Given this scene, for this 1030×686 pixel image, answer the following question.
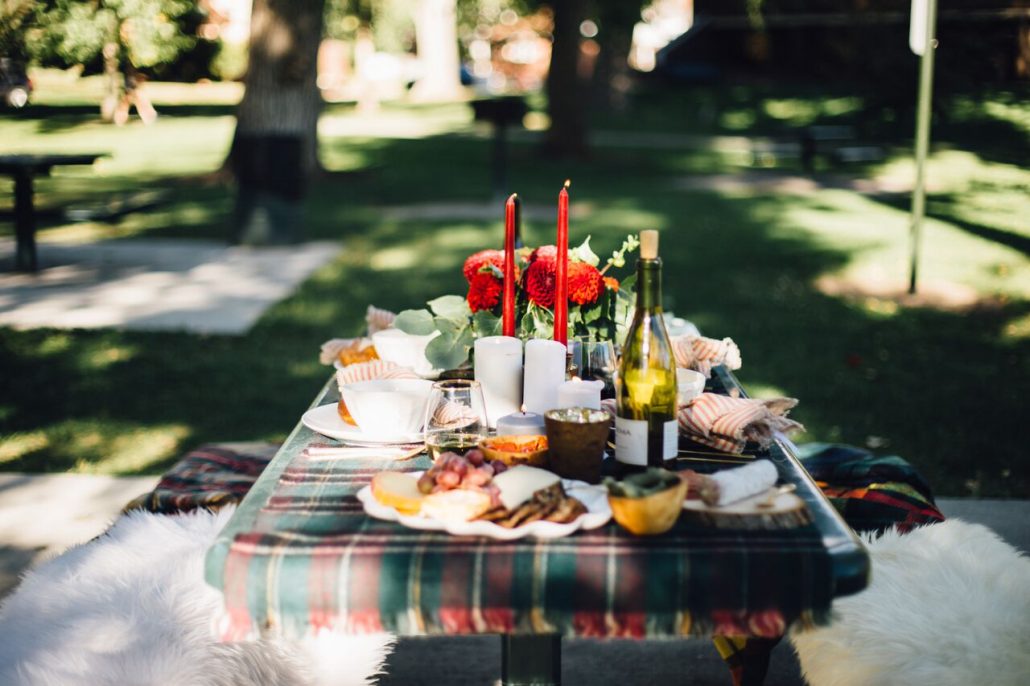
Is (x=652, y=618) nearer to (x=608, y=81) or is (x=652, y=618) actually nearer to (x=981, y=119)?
(x=981, y=119)

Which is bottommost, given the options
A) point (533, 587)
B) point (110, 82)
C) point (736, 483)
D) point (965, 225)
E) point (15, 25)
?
point (965, 225)

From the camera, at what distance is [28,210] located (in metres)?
7.90

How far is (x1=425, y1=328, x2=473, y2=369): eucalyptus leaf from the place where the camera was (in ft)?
9.27

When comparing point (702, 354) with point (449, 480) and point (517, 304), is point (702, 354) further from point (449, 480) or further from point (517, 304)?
point (449, 480)

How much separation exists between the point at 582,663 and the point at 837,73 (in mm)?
15263

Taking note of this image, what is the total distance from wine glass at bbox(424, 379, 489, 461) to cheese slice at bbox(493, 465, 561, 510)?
24cm

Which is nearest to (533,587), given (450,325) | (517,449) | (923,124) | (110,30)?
(517,449)

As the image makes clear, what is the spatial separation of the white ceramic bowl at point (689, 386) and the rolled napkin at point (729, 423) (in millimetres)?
98

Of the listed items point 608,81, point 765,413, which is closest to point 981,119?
point 765,413

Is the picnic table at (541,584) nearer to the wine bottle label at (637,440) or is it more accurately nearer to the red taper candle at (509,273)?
the wine bottle label at (637,440)

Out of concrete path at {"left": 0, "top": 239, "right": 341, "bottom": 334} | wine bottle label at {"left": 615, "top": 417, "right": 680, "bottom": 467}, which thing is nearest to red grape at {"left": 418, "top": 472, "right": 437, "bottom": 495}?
wine bottle label at {"left": 615, "top": 417, "right": 680, "bottom": 467}

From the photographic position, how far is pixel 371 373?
278 centimetres

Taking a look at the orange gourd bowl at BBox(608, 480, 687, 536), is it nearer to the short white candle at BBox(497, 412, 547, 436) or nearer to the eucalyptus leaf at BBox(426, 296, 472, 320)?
the short white candle at BBox(497, 412, 547, 436)

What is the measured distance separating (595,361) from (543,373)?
426 mm
